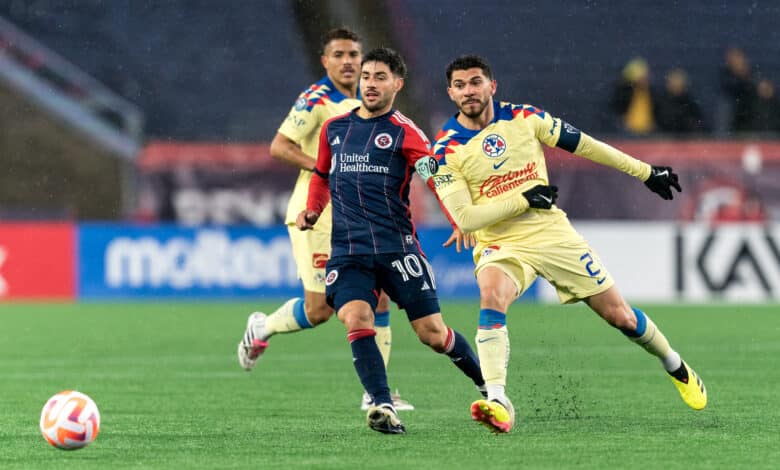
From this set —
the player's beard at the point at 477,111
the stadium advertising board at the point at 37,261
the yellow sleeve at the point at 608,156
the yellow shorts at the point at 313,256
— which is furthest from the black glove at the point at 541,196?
the stadium advertising board at the point at 37,261

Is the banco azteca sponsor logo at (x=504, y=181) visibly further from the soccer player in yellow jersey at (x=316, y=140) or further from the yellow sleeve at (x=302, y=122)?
the yellow sleeve at (x=302, y=122)

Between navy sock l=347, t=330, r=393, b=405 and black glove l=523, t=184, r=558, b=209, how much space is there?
98cm

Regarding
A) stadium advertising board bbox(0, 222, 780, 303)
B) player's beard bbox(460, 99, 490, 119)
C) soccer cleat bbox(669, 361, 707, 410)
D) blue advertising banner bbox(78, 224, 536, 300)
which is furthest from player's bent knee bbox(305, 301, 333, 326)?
blue advertising banner bbox(78, 224, 536, 300)

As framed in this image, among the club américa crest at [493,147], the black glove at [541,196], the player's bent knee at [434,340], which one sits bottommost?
the player's bent knee at [434,340]

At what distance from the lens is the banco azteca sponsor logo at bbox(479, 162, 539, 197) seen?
7.11 m

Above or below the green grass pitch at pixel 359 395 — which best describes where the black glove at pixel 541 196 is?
above

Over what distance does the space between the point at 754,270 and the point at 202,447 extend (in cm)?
1141

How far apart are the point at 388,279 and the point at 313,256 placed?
58.0 inches

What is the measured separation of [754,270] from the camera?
1636cm

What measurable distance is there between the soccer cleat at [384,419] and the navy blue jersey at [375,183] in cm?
82

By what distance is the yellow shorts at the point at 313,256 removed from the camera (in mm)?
8258

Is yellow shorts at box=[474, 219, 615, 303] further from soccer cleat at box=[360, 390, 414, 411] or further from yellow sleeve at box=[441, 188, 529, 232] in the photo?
soccer cleat at box=[360, 390, 414, 411]

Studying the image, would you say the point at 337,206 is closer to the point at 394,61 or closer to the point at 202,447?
the point at 394,61

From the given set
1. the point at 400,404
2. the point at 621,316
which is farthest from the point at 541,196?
the point at 400,404
